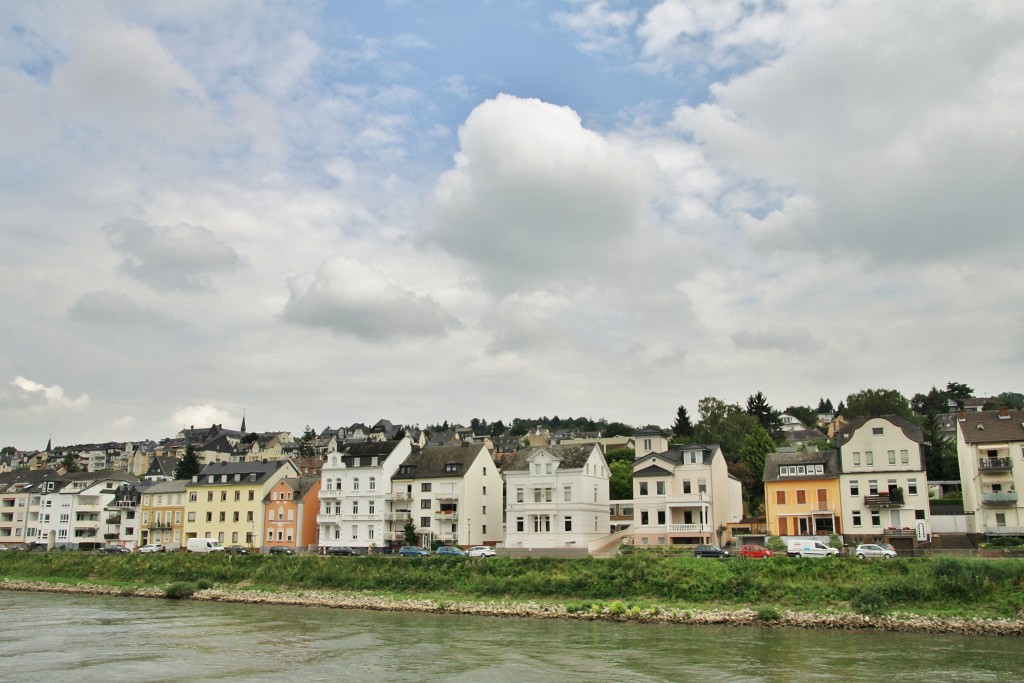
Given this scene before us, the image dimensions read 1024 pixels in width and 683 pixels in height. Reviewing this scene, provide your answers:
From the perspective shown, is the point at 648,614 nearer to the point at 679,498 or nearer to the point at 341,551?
the point at 679,498

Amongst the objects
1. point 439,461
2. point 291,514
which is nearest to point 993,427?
point 439,461

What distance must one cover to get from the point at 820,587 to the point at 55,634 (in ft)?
122

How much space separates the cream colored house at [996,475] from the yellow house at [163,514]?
71.0 meters

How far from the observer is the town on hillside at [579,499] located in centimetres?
5844

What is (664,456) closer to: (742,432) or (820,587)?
(820,587)

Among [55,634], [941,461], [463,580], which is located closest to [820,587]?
[463,580]

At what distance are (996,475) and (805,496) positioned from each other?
12.9 m

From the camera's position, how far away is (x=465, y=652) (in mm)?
33406

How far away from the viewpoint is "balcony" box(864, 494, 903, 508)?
57.3 m

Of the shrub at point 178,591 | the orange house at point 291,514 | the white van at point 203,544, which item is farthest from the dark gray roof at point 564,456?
the white van at point 203,544

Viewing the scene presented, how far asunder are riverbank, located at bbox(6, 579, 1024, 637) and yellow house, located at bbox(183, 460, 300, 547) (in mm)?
22515

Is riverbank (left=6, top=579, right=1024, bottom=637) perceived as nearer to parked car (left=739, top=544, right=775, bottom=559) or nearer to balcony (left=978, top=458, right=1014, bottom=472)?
parked car (left=739, top=544, right=775, bottom=559)

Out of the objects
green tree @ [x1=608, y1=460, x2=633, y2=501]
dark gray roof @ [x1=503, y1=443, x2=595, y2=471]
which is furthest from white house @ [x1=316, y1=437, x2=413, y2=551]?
green tree @ [x1=608, y1=460, x2=633, y2=501]

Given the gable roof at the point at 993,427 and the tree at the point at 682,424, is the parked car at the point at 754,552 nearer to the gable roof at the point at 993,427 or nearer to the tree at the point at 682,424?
the gable roof at the point at 993,427
